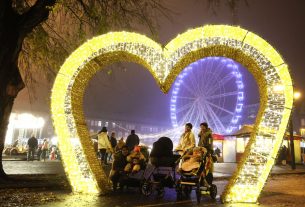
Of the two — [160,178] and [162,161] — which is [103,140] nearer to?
[160,178]

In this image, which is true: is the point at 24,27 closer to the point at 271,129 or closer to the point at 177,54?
the point at 177,54

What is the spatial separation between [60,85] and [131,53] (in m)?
1.79

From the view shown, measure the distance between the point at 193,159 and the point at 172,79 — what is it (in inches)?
72.5

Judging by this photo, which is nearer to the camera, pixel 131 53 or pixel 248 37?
pixel 248 37

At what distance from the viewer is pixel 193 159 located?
6895mm

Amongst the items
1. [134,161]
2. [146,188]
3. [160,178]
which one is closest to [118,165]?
[134,161]

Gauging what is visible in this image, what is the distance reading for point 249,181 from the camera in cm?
652

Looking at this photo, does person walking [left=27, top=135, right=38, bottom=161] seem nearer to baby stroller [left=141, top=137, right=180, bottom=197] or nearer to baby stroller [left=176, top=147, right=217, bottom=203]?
baby stroller [left=141, top=137, right=180, bottom=197]

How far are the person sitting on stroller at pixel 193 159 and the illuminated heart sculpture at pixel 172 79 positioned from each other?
78cm

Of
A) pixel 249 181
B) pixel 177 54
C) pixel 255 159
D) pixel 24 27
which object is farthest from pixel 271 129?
pixel 24 27

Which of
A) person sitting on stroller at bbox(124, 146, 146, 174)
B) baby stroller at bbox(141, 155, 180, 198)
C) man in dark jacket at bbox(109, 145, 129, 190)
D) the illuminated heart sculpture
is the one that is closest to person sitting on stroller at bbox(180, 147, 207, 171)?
baby stroller at bbox(141, 155, 180, 198)

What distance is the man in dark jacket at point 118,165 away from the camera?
8.23 metres

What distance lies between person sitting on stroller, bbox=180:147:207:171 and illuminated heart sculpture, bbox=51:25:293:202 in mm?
775

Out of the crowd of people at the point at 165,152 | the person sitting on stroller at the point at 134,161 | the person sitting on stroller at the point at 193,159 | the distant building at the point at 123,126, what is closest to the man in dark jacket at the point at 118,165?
the crowd of people at the point at 165,152
